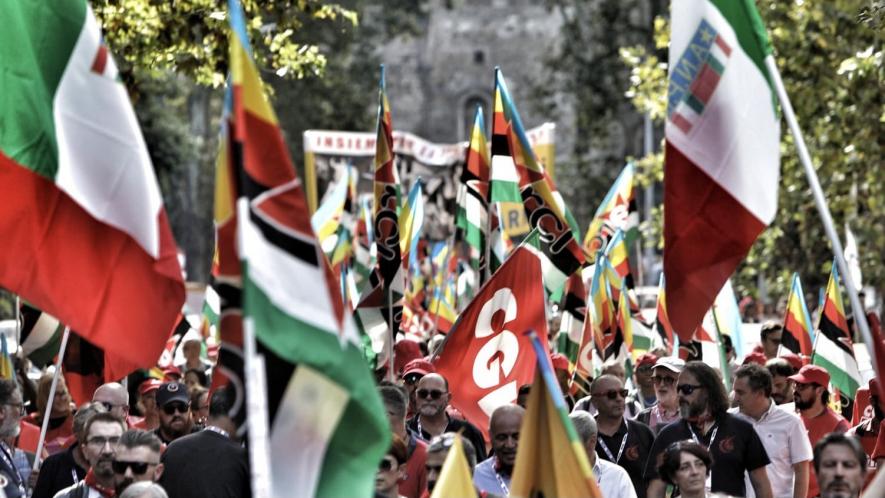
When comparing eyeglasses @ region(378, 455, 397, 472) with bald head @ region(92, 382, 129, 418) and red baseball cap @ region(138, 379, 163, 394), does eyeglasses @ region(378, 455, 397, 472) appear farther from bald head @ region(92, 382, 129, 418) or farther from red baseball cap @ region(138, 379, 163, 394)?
red baseball cap @ region(138, 379, 163, 394)

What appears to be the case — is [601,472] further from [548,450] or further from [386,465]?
[548,450]

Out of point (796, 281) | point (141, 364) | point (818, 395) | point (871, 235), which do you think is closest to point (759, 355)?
point (796, 281)

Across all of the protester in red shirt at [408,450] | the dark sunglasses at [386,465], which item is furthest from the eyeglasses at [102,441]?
the protester in red shirt at [408,450]

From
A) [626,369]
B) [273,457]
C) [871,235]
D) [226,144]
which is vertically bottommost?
[871,235]

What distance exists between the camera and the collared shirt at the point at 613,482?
29.7 feet

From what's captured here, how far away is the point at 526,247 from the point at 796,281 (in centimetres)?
382

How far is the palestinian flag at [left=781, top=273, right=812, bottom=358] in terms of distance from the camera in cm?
1406

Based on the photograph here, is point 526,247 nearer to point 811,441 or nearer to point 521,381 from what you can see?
point 521,381

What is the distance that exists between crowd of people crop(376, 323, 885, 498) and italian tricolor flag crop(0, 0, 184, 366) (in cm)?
158

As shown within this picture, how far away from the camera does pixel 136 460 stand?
7.90 m

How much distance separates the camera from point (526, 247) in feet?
36.5

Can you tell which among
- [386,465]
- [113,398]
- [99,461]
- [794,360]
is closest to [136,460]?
[99,461]

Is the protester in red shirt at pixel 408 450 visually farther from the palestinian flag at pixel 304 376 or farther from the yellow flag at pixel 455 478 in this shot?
the palestinian flag at pixel 304 376

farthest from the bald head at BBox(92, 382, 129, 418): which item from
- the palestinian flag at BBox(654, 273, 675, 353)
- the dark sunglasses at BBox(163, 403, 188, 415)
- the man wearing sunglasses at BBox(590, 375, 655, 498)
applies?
the palestinian flag at BBox(654, 273, 675, 353)
